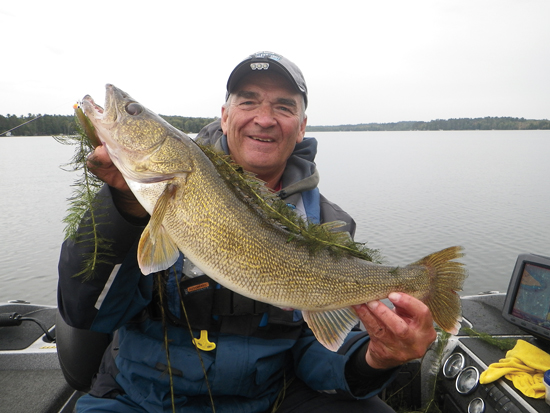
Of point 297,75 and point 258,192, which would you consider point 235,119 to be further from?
point 258,192

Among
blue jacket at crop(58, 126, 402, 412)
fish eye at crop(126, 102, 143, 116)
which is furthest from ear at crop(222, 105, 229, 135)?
blue jacket at crop(58, 126, 402, 412)

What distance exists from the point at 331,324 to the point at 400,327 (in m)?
0.46

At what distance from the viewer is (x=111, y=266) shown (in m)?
2.41

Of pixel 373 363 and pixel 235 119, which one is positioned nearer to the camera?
pixel 373 363

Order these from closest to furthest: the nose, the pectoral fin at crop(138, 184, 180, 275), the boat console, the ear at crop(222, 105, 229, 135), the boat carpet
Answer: the pectoral fin at crop(138, 184, 180, 275) < the boat console < the nose < the boat carpet < the ear at crop(222, 105, 229, 135)

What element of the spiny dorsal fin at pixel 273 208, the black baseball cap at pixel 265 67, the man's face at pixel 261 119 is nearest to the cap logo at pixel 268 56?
the black baseball cap at pixel 265 67

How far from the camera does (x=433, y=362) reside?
3666 mm

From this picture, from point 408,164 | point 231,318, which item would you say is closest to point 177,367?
point 231,318

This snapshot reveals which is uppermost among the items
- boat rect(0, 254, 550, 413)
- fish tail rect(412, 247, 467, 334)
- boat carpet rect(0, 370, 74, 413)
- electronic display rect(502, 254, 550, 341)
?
fish tail rect(412, 247, 467, 334)

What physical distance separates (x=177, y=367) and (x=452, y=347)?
2646 mm

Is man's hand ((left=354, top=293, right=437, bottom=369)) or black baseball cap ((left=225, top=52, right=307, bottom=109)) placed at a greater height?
black baseball cap ((left=225, top=52, right=307, bottom=109))

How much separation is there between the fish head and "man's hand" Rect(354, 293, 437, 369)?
152 cm

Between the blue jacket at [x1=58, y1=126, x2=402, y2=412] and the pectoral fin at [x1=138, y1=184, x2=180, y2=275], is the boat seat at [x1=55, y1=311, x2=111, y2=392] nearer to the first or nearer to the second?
the blue jacket at [x1=58, y1=126, x2=402, y2=412]

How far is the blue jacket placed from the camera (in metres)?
2.45
